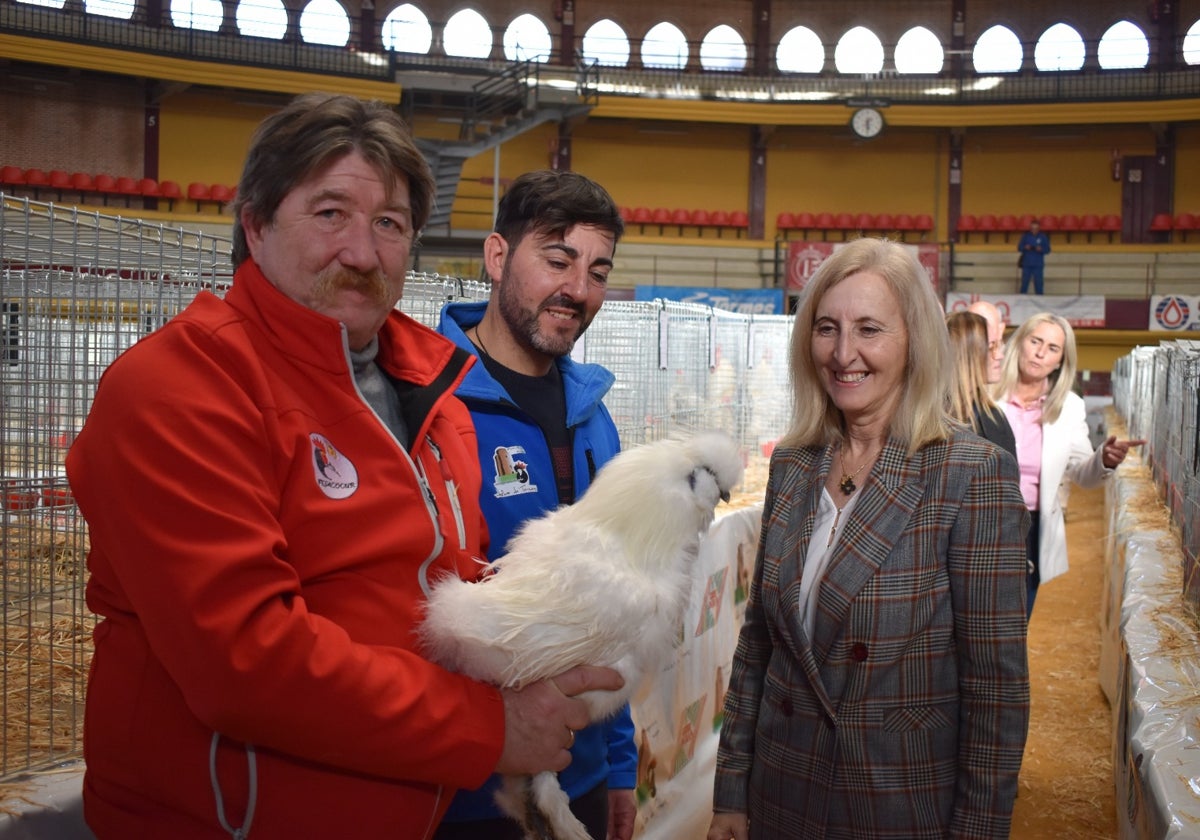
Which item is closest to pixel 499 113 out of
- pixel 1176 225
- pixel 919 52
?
pixel 919 52

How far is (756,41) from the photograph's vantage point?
23.1 meters

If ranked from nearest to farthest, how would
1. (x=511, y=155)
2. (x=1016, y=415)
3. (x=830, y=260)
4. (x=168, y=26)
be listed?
(x=830, y=260) → (x=1016, y=415) → (x=168, y=26) → (x=511, y=155)

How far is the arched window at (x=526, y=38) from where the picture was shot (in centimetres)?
2234


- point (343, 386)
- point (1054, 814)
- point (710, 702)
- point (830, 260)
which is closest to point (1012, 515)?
point (830, 260)

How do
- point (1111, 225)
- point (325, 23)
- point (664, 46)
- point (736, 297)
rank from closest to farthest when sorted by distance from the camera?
1. point (736, 297)
2. point (325, 23)
3. point (1111, 225)
4. point (664, 46)

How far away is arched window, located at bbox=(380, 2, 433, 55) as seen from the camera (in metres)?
21.4

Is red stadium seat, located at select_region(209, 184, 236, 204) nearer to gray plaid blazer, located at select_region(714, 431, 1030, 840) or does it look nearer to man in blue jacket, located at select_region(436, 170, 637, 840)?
man in blue jacket, located at select_region(436, 170, 637, 840)

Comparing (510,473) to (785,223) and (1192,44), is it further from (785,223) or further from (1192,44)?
(1192,44)

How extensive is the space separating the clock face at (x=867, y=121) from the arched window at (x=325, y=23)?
11027 millimetres

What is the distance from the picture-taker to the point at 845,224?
2225 centimetres

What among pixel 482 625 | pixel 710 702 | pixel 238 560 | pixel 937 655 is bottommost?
pixel 710 702

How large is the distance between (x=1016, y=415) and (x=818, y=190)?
1954 centimetres

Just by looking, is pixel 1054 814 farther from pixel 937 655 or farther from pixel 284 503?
pixel 284 503

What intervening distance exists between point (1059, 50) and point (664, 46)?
Result: 8923 mm
